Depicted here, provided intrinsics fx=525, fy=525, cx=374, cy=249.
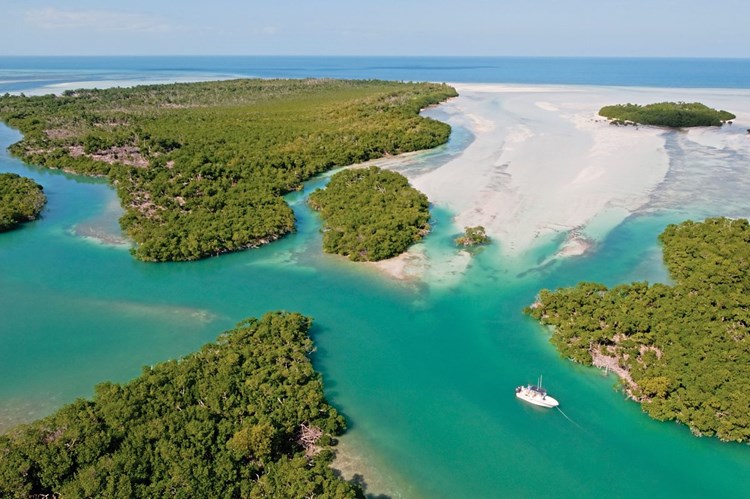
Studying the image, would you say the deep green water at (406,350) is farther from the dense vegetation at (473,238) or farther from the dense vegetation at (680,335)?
the dense vegetation at (473,238)

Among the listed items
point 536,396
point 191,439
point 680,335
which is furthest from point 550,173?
point 191,439

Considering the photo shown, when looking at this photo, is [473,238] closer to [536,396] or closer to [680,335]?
[680,335]

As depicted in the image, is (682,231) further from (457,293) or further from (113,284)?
(113,284)

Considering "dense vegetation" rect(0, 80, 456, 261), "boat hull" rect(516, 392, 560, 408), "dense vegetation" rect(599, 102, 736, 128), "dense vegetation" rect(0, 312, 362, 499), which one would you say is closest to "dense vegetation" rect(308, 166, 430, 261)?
"dense vegetation" rect(0, 80, 456, 261)

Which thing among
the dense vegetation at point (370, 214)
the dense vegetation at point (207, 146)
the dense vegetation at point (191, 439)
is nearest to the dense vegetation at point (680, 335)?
the dense vegetation at point (370, 214)

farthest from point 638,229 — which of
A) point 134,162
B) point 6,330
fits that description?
point 134,162

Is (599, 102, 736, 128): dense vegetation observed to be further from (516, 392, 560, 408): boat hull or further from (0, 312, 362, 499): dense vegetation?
(0, 312, 362, 499): dense vegetation
